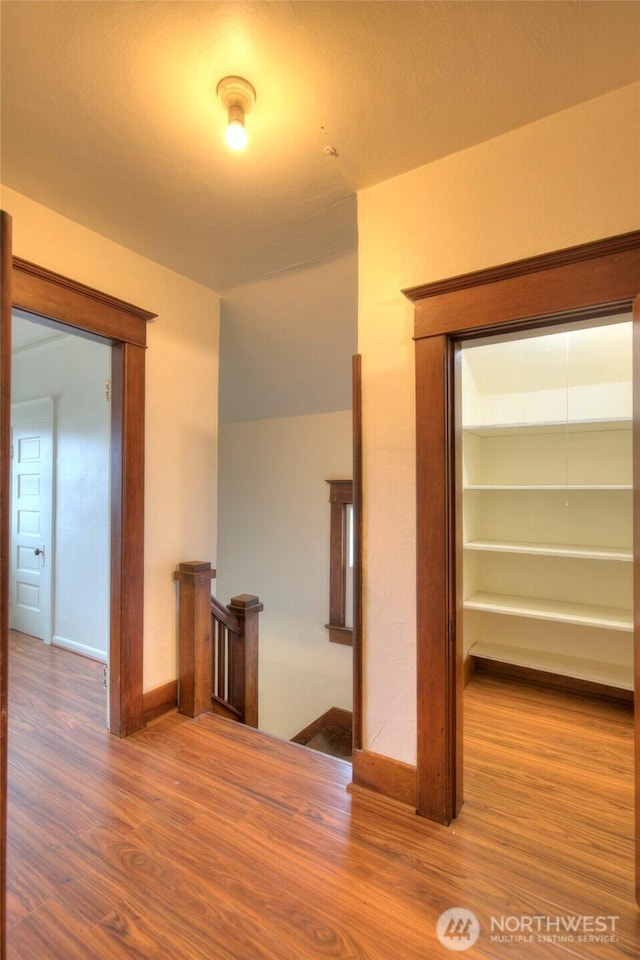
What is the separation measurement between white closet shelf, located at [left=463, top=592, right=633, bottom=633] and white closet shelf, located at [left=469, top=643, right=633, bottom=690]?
294mm

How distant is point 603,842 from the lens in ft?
5.36

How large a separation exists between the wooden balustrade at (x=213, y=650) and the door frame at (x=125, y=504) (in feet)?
A: 0.84

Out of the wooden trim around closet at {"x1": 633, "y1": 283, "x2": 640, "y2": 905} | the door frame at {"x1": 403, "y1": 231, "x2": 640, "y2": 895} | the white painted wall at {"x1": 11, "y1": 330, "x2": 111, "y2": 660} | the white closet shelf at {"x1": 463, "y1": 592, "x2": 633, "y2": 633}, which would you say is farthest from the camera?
the white painted wall at {"x1": 11, "y1": 330, "x2": 111, "y2": 660}

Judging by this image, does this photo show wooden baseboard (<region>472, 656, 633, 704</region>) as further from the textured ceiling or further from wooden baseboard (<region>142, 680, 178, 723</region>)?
the textured ceiling

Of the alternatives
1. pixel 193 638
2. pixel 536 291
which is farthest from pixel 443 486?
pixel 193 638

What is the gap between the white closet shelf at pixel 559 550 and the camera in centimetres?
254

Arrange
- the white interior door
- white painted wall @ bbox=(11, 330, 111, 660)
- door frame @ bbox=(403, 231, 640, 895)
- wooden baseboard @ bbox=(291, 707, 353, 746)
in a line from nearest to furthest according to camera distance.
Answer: door frame @ bbox=(403, 231, 640, 895), white painted wall @ bbox=(11, 330, 111, 660), the white interior door, wooden baseboard @ bbox=(291, 707, 353, 746)

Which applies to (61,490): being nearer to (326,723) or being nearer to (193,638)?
(193,638)

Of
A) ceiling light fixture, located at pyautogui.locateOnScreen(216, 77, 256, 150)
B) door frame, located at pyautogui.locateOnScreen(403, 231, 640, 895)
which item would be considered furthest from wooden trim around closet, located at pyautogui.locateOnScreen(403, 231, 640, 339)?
ceiling light fixture, located at pyautogui.locateOnScreen(216, 77, 256, 150)

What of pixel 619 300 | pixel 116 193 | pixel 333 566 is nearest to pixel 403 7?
pixel 619 300

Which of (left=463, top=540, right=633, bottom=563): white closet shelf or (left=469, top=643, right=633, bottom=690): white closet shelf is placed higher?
(left=463, top=540, right=633, bottom=563): white closet shelf

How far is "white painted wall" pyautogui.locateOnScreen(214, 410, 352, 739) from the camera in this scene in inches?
161

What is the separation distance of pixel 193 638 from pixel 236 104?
2.49m

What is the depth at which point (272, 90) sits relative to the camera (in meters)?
1.43
